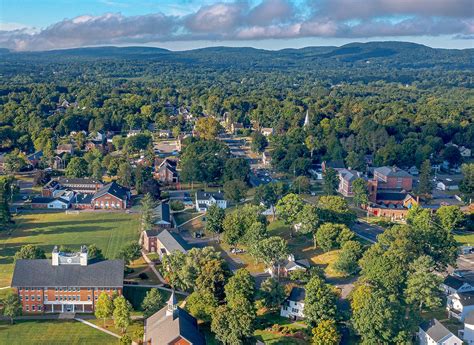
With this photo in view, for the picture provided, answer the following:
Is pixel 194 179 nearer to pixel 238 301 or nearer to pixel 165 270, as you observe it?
pixel 165 270

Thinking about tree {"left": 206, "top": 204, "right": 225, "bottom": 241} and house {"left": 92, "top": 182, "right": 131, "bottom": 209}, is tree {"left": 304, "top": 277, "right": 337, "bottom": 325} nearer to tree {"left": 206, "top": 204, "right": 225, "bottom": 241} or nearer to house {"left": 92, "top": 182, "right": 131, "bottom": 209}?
tree {"left": 206, "top": 204, "right": 225, "bottom": 241}

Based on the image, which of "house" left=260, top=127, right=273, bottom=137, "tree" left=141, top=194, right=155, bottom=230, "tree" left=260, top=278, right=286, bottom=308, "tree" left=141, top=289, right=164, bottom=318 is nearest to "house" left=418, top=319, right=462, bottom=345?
"tree" left=260, top=278, right=286, bottom=308

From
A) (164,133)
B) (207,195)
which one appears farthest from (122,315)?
(164,133)

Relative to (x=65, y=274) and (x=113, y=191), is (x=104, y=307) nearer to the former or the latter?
(x=65, y=274)

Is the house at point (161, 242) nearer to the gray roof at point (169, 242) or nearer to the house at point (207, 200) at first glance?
the gray roof at point (169, 242)

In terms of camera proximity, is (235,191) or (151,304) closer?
(151,304)

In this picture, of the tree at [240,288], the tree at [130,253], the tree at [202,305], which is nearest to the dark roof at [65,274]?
the tree at [202,305]
